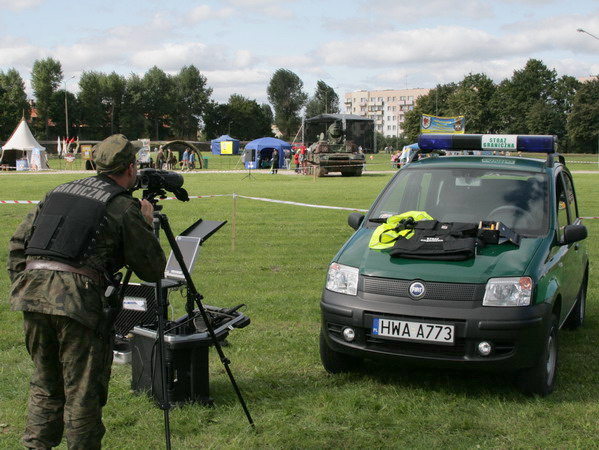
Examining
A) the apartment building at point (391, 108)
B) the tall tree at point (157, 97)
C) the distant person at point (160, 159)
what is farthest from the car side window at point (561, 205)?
the apartment building at point (391, 108)

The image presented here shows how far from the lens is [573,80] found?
346 feet

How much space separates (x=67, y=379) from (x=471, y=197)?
3952mm

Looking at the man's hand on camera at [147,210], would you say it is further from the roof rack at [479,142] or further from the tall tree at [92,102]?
the tall tree at [92,102]

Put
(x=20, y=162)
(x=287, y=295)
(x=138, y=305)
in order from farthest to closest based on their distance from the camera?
1. (x=20, y=162)
2. (x=287, y=295)
3. (x=138, y=305)

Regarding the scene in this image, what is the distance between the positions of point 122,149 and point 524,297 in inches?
113

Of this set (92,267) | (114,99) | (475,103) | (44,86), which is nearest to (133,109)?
(114,99)

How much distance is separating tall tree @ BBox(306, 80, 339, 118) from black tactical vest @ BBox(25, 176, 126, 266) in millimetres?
141142

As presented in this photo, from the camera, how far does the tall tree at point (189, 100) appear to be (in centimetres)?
12781

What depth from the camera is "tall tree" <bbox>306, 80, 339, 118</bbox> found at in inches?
5655

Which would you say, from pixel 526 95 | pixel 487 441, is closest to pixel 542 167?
pixel 487 441

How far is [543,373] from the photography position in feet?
15.5

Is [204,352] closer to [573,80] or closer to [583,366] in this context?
[583,366]

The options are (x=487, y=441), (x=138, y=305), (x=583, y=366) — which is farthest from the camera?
(x=583, y=366)

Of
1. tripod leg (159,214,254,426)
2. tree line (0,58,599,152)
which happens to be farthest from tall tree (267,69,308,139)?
tripod leg (159,214,254,426)
